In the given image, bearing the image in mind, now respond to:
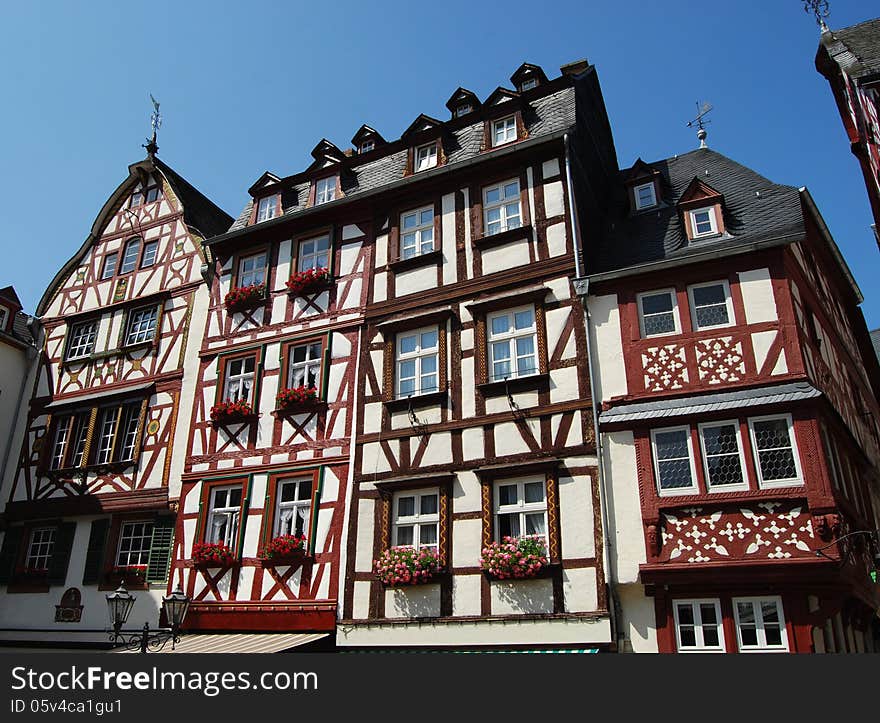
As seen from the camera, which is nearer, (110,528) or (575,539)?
(575,539)

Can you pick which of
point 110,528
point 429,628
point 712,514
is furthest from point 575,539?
point 110,528

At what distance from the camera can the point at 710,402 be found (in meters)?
11.5

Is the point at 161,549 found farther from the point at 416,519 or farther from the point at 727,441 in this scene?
the point at 727,441

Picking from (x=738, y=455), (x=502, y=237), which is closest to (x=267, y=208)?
(x=502, y=237)

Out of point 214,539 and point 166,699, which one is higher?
point 214,539

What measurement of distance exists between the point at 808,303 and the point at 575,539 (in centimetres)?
598

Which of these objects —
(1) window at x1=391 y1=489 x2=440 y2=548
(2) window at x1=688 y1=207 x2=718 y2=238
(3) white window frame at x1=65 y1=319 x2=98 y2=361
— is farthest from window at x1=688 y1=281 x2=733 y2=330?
(3) white window frame at x1=65 y1=319 x2=98 y2=361

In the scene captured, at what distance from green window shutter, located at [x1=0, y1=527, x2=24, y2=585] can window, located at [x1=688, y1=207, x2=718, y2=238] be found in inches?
632

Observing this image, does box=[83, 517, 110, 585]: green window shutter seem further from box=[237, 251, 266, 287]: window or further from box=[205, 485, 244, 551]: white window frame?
box=[237, 251, 266, 287]: window

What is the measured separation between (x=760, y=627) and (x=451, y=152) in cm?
1079

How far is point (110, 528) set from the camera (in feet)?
54.1

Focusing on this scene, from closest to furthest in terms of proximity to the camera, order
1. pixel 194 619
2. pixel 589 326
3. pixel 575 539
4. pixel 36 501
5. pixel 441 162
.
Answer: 1. pixel 575 539
2. pixel 589 326
3. pixel 194 619
4. pixel 441 162
5. pixel 36 501

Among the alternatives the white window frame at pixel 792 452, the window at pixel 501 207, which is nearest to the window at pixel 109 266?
the window at pixel 501 207

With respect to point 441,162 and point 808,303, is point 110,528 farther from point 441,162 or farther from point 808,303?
point 808,303
